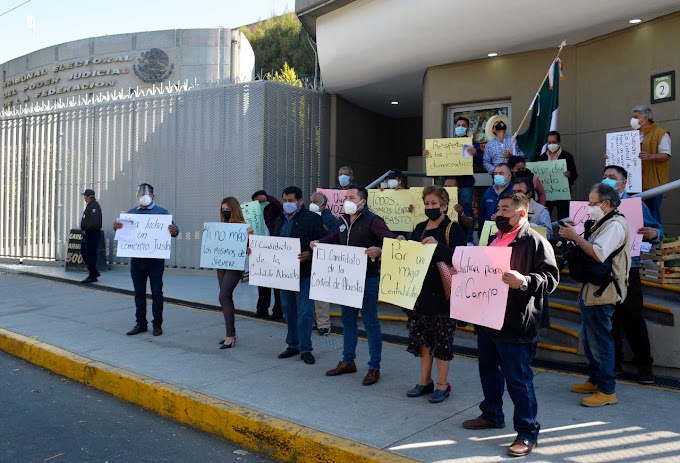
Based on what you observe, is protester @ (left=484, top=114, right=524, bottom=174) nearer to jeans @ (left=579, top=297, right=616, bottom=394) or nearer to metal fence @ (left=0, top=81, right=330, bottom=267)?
jeans @ (left=579, top=297, right=616, bottom=394)

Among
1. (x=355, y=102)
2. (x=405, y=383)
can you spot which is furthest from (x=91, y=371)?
(x=355, y=102)

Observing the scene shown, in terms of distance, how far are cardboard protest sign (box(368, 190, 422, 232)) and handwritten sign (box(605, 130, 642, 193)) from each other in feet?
8.68

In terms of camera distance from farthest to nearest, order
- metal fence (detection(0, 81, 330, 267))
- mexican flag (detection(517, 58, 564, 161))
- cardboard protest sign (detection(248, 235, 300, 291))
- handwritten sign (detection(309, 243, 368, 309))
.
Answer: metal fence (detection(0, 81, 330, 267))
mexican flag (detection(517, 58, 564, 161))
cardboard protest sign (detection(248, 235, 300, 291))
handwritten sign (detection(309, 243, 368, 309))

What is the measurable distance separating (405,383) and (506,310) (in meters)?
1.98

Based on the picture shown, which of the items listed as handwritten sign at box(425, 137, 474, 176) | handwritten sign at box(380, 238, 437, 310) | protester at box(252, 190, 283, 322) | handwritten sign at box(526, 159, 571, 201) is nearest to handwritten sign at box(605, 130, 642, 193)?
handwritten sign at box(526, 159, 571, 201)

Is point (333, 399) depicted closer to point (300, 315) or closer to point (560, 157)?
point (300, 315)

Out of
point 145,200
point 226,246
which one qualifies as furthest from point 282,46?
point 226,246

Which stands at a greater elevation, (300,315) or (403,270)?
(403,270)

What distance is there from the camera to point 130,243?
7973 millimetres

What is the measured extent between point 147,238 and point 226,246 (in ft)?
4.00

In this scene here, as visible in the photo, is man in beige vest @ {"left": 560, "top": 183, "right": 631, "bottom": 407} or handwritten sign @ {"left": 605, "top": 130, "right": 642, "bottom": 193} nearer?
man in beige vest @ {"left": 560, "top": 183, "right": 631, "bottom": 407}

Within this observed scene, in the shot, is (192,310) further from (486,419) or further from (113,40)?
(113,40)

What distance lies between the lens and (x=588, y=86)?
9.88 m

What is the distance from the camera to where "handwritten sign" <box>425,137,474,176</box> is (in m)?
9.06
